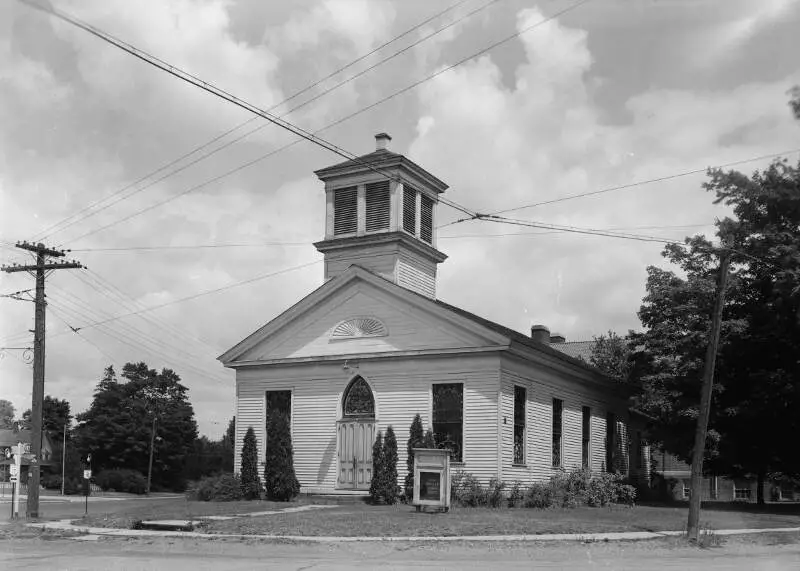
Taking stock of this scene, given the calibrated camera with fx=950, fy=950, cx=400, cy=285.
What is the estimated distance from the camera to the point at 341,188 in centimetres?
3659

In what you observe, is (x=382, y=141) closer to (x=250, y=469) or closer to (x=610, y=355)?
(x=250, y=469)

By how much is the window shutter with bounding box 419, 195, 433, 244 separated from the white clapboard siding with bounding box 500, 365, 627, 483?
7.21 m

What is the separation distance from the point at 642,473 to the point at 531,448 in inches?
617

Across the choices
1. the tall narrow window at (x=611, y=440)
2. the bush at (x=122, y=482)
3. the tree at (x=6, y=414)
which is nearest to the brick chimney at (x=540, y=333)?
the tall narrow window at (x=611, y=440)

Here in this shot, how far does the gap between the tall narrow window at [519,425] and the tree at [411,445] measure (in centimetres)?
327

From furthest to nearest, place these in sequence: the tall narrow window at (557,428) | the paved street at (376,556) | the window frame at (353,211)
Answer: the window frame at (353,211) → the tall narrow window at (557,428) → the paved street at (376,556)

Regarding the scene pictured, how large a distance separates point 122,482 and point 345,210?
57.2 meters

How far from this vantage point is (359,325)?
34.1 meters

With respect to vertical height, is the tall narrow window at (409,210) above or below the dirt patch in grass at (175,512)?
above

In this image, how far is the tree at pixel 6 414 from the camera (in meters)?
128

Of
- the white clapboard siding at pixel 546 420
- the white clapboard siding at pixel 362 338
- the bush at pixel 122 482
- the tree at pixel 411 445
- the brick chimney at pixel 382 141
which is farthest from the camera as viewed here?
the bush at pixel 122 482

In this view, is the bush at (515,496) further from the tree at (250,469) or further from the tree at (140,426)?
the tree at (140,426)

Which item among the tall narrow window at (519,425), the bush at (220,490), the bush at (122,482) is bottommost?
the bush at (122,482)

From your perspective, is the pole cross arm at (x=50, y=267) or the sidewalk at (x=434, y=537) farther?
the pole cross arm at (x=50, y=267)
